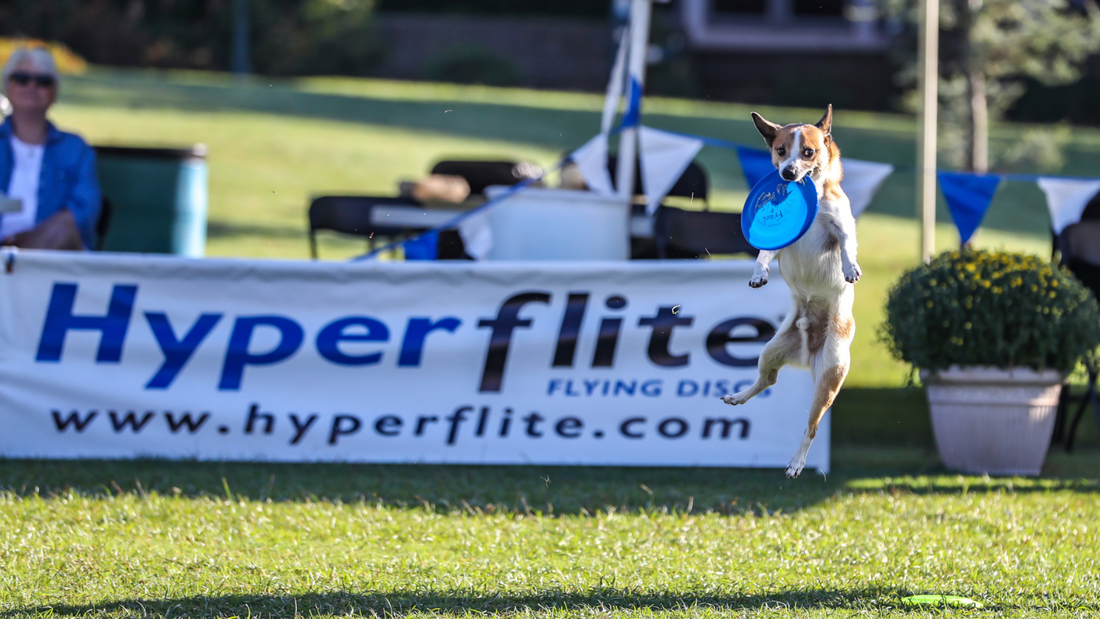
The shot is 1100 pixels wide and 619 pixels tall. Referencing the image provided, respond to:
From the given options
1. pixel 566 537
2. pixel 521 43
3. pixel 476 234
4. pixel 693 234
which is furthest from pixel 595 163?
pixel 521 43

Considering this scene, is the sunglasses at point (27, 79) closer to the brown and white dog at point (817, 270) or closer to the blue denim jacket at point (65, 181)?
the blue denim jacket at point (65, 181)

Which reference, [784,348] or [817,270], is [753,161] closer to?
[784,348]

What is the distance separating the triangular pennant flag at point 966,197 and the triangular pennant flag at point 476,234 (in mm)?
2485

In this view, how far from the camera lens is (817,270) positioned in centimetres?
233

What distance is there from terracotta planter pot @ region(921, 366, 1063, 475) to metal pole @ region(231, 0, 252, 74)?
25.8 metres

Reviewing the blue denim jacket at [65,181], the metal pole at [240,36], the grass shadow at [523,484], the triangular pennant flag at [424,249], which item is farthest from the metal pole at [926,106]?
the metal pole at [240,36]

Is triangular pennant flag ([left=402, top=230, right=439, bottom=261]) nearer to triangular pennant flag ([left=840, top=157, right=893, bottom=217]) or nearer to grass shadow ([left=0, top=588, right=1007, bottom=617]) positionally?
triangular pennant flag ([left=840, top=157, right=893, bottom=217])

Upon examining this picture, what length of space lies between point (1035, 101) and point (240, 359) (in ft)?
88.4

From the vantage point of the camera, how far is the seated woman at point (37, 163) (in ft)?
22.2

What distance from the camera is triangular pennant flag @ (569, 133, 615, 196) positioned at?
22.7 ft

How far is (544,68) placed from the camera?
33250 millimetres

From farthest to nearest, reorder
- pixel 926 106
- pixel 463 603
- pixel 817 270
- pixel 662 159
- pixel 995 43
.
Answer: pixel 995 43 < pixel 926 106 < pixel 662 159 < pixel 463 603 < pixel 817 270

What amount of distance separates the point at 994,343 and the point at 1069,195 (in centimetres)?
121

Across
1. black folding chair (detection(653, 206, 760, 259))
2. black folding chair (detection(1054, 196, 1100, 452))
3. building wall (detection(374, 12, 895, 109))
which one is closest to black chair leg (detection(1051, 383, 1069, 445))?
black folding chair (detection(1054, 196, 1100, 452))
